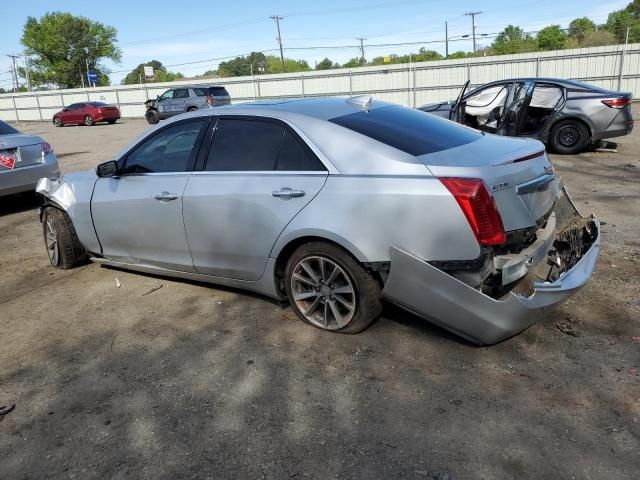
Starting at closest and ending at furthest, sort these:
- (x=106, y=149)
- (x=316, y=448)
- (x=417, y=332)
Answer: (x=316, y=448)
(x=417, y=332)
(x=106, y=149)

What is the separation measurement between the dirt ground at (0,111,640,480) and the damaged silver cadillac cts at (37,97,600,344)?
0.95ft

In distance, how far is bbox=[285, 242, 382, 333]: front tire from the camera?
11.2 feet

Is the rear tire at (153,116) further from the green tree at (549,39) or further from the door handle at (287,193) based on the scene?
the green tree at (549,39)

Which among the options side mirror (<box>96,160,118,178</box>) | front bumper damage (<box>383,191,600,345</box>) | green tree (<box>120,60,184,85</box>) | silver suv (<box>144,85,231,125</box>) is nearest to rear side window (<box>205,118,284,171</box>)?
side mirror (<box>96,160,118,178</box>)

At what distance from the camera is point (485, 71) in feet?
80.8

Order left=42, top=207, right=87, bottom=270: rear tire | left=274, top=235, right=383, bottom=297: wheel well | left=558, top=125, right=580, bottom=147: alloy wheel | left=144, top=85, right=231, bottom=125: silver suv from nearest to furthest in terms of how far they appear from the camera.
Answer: left=274, top=235, right=383, bottom=297: wheel well
left=42, top=207, right=87, bottom=270: rear tire
left=558, top=125, right=580, bottom=147: alloy wheel
left=144, top=85, right=231, bottom=125: silver suv

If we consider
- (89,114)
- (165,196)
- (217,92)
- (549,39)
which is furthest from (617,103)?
(549,39)

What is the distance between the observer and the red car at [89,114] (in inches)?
1182

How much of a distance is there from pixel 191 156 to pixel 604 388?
10.5 ft

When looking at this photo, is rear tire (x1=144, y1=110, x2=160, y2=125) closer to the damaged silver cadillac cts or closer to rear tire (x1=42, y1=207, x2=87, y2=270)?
rear tire (x1=42, y1=207, x2=87, y2=270)

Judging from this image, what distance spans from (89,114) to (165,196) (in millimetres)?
29231

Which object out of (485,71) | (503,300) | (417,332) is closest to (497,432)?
(503,300)

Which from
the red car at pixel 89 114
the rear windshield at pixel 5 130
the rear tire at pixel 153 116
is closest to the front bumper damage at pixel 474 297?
→ the rear windshield at pixel 5 130

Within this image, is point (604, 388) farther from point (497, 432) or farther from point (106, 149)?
point (106, 149)
